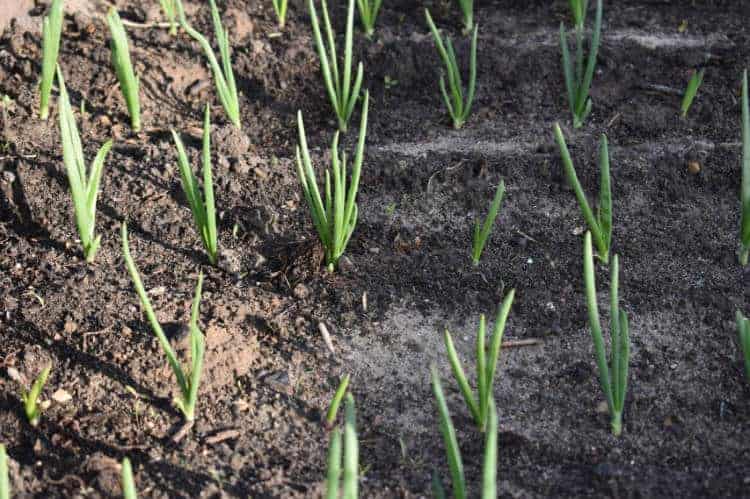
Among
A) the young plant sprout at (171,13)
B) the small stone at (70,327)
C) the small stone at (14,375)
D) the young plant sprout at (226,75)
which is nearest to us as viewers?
the small stone at (14,375)

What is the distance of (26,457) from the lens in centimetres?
190

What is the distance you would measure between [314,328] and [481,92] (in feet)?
3.98

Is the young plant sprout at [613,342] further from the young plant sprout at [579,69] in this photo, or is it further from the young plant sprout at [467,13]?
the young plant sprout at [467,13]

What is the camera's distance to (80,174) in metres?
2.15

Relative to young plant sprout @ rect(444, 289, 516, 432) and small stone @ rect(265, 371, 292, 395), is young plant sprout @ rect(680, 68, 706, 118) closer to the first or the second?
young plant sprout @ rect(444, 289, 516, 432)

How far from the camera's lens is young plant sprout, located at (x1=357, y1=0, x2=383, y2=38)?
9.94ft

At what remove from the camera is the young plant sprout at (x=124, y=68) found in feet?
7.93

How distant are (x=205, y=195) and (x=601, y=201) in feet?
3.31

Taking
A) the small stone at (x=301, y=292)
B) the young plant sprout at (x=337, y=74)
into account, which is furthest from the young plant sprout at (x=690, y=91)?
the small stone at (x=301, y=292)

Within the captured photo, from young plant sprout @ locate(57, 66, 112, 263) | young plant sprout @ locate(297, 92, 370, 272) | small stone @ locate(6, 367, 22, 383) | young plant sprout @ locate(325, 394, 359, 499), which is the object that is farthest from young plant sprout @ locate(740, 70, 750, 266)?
small stone @ locate(6, 367, 22, 383)

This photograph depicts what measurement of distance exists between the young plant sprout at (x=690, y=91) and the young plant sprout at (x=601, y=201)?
2.37 feet

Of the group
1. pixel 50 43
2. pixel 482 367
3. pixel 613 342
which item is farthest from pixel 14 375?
pixel 613 342

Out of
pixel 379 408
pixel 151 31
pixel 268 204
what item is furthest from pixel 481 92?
pixel 379 408

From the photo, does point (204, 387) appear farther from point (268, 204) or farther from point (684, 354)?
point (684, 354)
